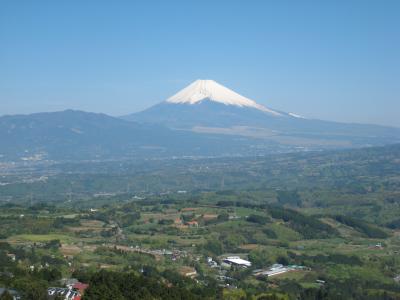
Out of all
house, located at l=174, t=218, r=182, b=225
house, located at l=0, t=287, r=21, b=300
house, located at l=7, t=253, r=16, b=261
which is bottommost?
house, located at l=174, t=218, r=182, b=225

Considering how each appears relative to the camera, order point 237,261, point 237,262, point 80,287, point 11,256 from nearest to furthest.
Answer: point 80,287, point 11,256, point 237,262, point 237,261

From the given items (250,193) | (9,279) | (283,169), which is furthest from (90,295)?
(283,169)

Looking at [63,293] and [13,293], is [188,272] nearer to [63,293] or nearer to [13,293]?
[63,293]

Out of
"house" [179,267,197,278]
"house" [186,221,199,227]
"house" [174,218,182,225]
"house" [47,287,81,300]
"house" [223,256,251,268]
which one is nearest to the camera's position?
"house" [47,287,81,300]

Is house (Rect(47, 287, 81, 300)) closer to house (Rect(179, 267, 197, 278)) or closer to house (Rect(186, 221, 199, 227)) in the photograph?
house (Rect(179, 267, 197, 278))

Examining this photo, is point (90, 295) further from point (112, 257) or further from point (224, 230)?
point (224, 230)

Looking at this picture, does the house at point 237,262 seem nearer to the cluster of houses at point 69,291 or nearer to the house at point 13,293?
the cluster of houses at point 69,291

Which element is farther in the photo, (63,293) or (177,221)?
(177,221)

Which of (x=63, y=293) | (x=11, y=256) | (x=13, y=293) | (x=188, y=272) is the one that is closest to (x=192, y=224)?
(x=188, y=272)

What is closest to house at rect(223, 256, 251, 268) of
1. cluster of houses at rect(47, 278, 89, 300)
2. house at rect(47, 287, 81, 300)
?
cluster of houses at rect(47, 278, 89, 300)

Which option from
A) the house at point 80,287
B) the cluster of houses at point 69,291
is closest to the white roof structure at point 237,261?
the house at point 80,287

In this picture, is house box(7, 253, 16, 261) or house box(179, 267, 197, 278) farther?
house box(179, 267, 197, 278)
